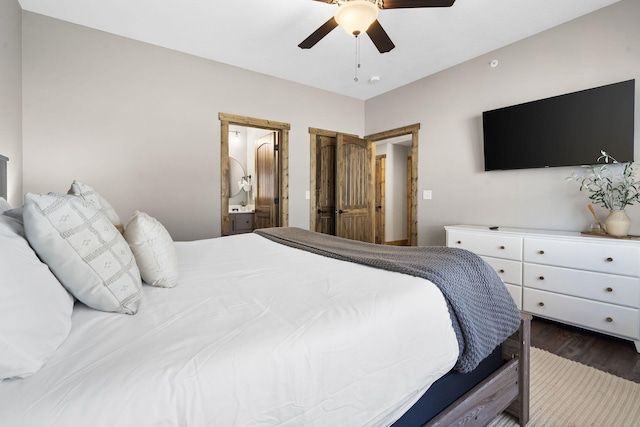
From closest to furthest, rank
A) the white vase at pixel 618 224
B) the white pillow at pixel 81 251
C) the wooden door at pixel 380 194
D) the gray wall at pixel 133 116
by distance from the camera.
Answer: the white pillow at pixel 81 251, the white vase at pixel 618 224, the gray wall at pixel 133 116, the wooden door at pixel 380 194

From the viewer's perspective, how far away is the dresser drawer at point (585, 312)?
83.7 inches

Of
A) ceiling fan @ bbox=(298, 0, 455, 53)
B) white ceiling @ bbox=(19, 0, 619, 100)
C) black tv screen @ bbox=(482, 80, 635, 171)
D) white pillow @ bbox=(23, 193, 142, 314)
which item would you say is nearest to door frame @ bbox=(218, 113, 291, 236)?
white ceiling @ bbox=(19, 0, 619, 100)

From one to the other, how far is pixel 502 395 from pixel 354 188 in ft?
11.5

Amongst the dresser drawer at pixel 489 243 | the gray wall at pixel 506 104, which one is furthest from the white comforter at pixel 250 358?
the gray wall at pixel 506 104

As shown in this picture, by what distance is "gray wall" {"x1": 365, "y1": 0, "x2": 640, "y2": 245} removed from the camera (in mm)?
2502

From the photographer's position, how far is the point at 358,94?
453 centimetres

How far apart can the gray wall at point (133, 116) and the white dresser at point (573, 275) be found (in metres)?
3.14

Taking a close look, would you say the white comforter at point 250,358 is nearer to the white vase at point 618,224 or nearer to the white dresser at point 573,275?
the white dresser at point 573,275

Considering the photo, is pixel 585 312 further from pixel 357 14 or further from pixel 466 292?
pixel 357 14

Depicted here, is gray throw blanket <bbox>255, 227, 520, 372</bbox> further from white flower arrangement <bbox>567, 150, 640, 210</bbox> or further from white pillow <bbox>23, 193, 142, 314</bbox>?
white flower arrangement <bbox>567, 150, 640, 210</bbox>

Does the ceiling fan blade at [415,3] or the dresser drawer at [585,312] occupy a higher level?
the ceiling fan blade at [415,3]

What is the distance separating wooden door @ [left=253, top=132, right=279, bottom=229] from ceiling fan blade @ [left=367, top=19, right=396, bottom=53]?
2095 millimetres

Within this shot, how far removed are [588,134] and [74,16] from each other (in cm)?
474

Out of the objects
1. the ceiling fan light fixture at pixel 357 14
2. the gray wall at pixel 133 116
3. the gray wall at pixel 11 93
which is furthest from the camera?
the gray wall at pixel 133 116
